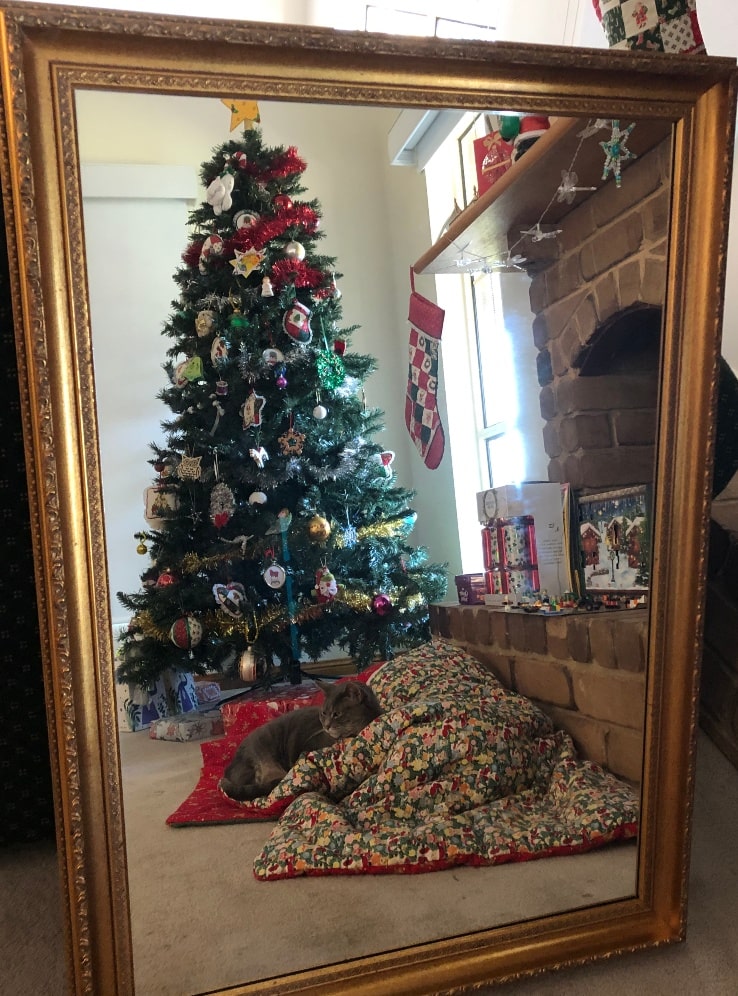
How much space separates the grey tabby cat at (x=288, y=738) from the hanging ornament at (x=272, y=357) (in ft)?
1.39

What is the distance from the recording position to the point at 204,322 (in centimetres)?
104

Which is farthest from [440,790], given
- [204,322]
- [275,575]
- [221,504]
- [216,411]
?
[204,322]

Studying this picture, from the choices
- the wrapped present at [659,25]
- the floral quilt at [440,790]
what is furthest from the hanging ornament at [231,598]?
the wrapped present at [659,25]

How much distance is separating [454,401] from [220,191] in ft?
1.36

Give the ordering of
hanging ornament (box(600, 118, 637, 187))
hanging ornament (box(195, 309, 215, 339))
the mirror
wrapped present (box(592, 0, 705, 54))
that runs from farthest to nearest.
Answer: wrapped present (box(592, 0, 705, 54)), hanging ornament (box(600, 118, 637, 187)), hanging ornament (box(195, 309, 215, 339)), the mirror

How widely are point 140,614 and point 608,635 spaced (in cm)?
68

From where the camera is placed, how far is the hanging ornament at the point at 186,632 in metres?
1.04

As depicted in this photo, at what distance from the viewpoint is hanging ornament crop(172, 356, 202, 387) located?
3.38ft

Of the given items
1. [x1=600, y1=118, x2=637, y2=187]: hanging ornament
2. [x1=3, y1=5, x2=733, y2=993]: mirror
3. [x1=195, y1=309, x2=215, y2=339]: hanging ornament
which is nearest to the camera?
[x1=3, y1=5, x2=733, y2=993]: mirror

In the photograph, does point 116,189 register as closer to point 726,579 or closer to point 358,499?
point 358,499

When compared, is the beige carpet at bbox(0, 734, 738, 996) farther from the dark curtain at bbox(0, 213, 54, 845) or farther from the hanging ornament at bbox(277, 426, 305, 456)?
the hanging ornament at bbox(277, 426, 305, 456)

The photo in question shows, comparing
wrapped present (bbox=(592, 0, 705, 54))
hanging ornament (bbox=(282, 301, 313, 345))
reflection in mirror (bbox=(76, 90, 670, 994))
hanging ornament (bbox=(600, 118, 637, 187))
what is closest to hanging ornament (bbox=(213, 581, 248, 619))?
reflection in mirror (bbox=(76, 90, 670, 994))

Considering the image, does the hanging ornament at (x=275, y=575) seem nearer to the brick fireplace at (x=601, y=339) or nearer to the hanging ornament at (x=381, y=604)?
the hanging ornament at (x=381, y=604)

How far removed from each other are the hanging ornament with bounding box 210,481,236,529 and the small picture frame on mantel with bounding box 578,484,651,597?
1.70 feet
